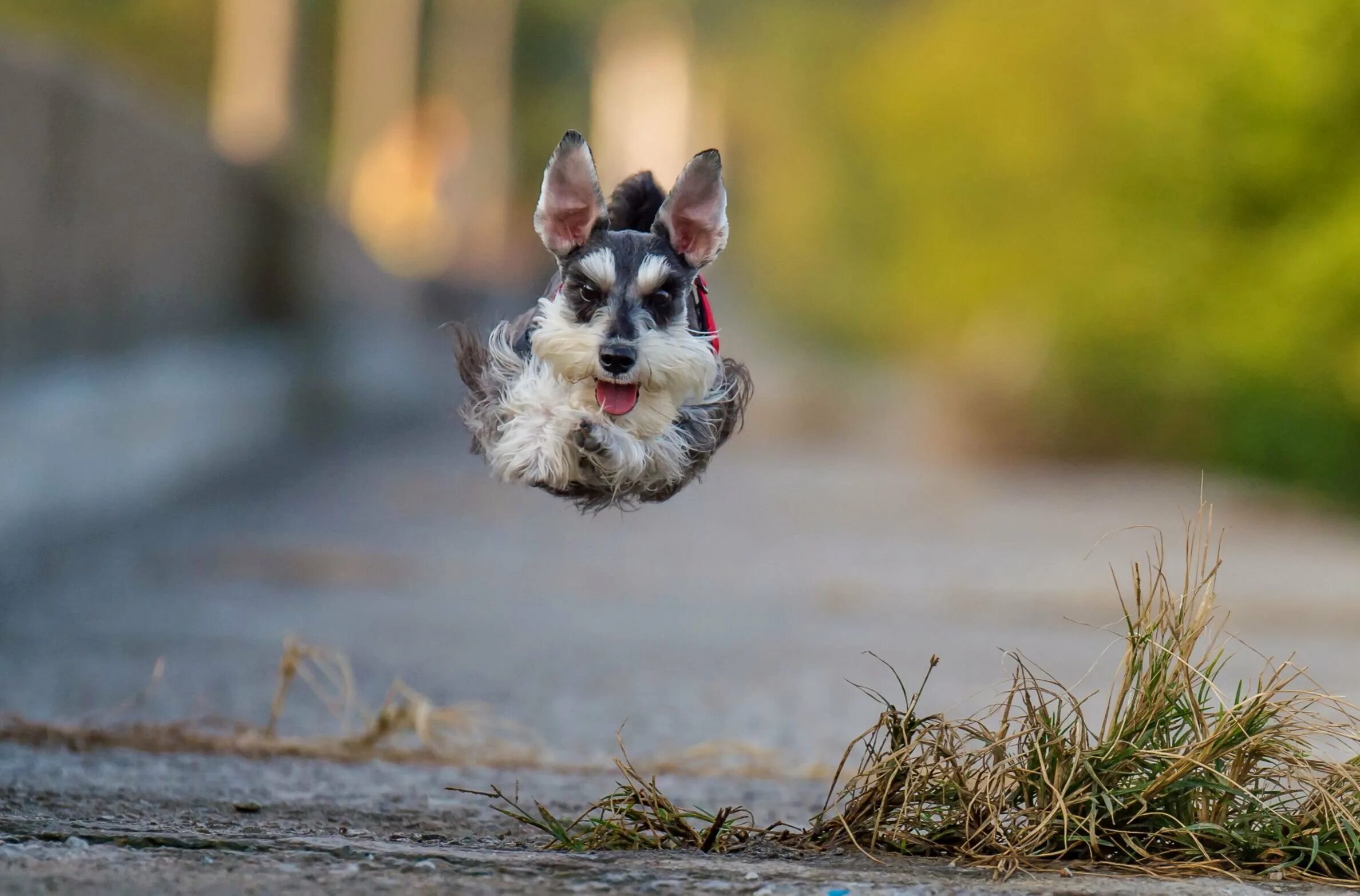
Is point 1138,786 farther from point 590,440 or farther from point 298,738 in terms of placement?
point 298,738

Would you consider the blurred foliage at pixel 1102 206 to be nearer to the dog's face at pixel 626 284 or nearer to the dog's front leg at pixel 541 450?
the dog's face at pixel 626 284

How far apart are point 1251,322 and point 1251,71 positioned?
335 cm

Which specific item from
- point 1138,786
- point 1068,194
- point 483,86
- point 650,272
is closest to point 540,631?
point 1138,786

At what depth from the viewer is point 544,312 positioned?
17.2 feet

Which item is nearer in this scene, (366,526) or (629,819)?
(629,819)

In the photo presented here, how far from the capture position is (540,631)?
1560cm

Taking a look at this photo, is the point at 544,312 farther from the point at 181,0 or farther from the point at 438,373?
the point at 181,0

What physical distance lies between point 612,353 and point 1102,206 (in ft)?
82.1

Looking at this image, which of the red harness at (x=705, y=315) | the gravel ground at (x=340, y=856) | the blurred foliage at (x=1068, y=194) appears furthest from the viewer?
the blurred foliage at (x=1068, y=194)

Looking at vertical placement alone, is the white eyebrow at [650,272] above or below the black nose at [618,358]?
above

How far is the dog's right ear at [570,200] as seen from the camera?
491 centimetres

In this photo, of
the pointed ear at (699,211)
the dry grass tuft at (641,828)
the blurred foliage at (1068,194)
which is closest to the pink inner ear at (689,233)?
the pointed ear at (699,211)

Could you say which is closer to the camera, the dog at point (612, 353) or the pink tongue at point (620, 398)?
the dog at point (612, 353)

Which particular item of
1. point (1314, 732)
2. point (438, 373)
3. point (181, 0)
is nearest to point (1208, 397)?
point (438, 373)
